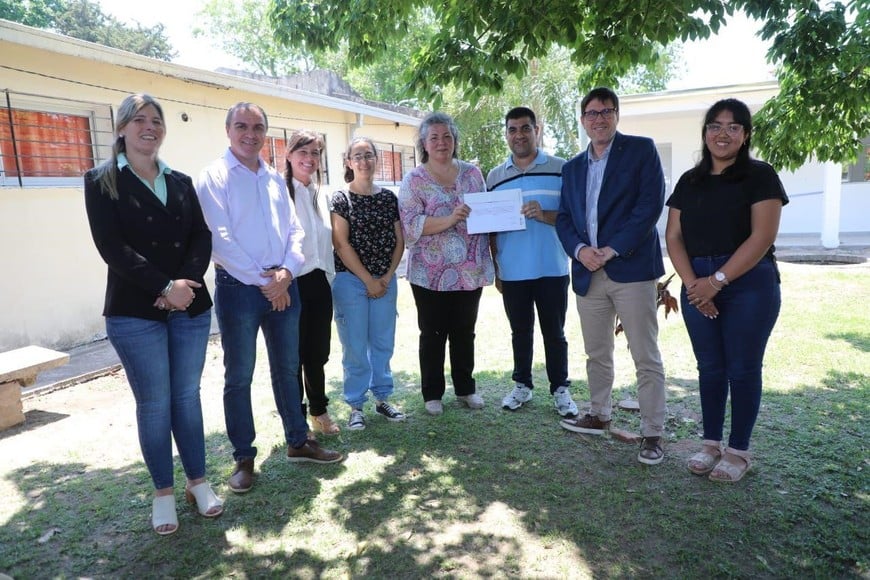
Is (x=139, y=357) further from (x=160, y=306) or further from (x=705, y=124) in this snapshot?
(x=705, y=124)

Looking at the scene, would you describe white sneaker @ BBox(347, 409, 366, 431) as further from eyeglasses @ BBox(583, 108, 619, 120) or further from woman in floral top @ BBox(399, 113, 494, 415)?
eyeglasses @ BBox(583, 108, 619, 120)

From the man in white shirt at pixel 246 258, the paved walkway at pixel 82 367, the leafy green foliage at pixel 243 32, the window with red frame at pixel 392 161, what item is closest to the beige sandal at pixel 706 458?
the man in white shirt at pixel 246 258

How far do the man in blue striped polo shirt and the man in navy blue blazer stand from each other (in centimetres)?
39

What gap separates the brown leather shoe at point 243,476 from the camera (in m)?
3.51

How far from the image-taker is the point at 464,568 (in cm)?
275

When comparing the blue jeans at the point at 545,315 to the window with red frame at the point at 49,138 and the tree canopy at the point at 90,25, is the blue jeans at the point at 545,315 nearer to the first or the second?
the window with red frame at the point at 49,138

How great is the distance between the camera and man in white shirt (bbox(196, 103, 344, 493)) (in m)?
3.37

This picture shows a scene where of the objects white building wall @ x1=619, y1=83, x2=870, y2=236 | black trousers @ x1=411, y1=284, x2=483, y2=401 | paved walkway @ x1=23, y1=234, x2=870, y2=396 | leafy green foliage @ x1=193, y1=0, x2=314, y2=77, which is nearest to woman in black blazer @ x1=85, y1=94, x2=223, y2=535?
black trousers @ x1=411, y1=284, x2=483, y2=401

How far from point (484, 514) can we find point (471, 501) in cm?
16

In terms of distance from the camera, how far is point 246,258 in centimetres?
337

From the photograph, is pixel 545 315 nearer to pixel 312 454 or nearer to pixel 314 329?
pixel 314 329

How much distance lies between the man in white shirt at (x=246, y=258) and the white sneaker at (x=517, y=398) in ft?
6.10

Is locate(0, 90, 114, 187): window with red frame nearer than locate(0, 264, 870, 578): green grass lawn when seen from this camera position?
No

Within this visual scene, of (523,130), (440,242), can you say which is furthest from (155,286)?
(523,130)
